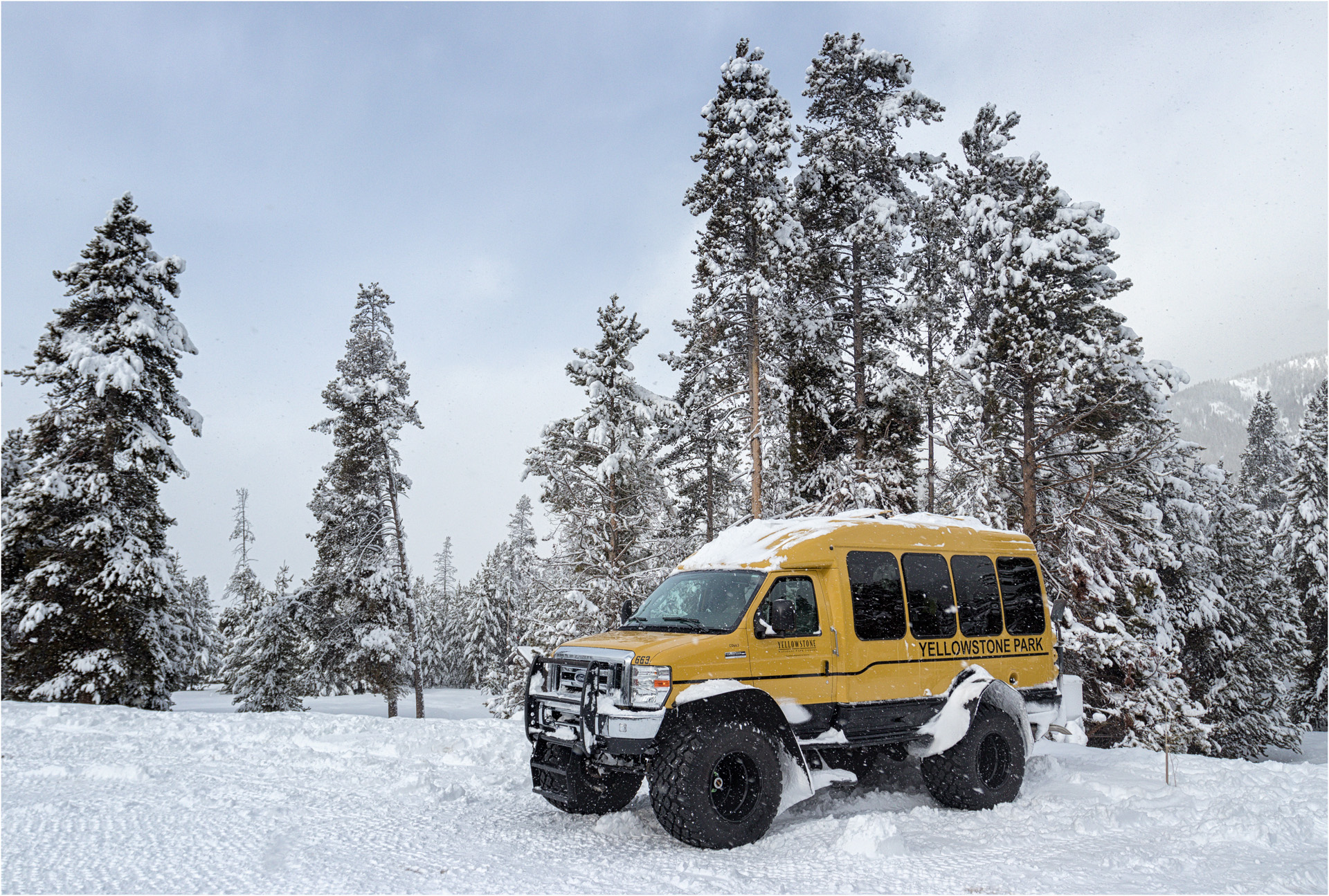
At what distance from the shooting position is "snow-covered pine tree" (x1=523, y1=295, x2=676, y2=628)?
2233cm

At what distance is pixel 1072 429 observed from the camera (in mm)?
16516

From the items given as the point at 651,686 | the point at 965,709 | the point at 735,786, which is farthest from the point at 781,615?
the point at 965,709

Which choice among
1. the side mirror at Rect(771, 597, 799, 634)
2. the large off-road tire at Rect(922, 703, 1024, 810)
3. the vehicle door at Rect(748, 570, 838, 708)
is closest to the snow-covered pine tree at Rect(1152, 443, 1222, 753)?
the large off-road tire at Rect(922, 703, 1024, 810)

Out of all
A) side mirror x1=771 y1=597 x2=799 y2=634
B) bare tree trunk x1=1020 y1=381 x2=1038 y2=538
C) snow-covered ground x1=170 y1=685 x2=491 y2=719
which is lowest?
snow-covered ground x1=170 y1=685 x2=491 y2=719

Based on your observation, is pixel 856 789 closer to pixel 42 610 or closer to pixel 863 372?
pixel 863 372

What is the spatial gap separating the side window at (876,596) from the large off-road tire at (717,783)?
1536mm

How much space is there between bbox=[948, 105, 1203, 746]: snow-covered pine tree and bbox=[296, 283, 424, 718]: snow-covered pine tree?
18.5 m

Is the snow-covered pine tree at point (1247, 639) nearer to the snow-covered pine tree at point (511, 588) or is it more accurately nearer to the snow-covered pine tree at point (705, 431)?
the snow-covered pine tree at point (705, 431)

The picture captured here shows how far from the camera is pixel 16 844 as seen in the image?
589cm

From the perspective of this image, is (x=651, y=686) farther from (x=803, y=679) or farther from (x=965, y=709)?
(x=965, y=709)

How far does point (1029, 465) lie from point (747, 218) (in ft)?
29.4

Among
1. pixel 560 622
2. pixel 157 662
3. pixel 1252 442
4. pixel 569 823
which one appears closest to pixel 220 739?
pixel 569 823

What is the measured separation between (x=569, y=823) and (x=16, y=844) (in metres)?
4.18

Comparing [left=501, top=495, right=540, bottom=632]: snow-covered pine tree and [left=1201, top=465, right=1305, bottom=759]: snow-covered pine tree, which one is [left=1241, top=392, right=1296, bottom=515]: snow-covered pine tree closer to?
[left=1201, top=465, right=1305, bottom=759]: snow-covered pine tree
